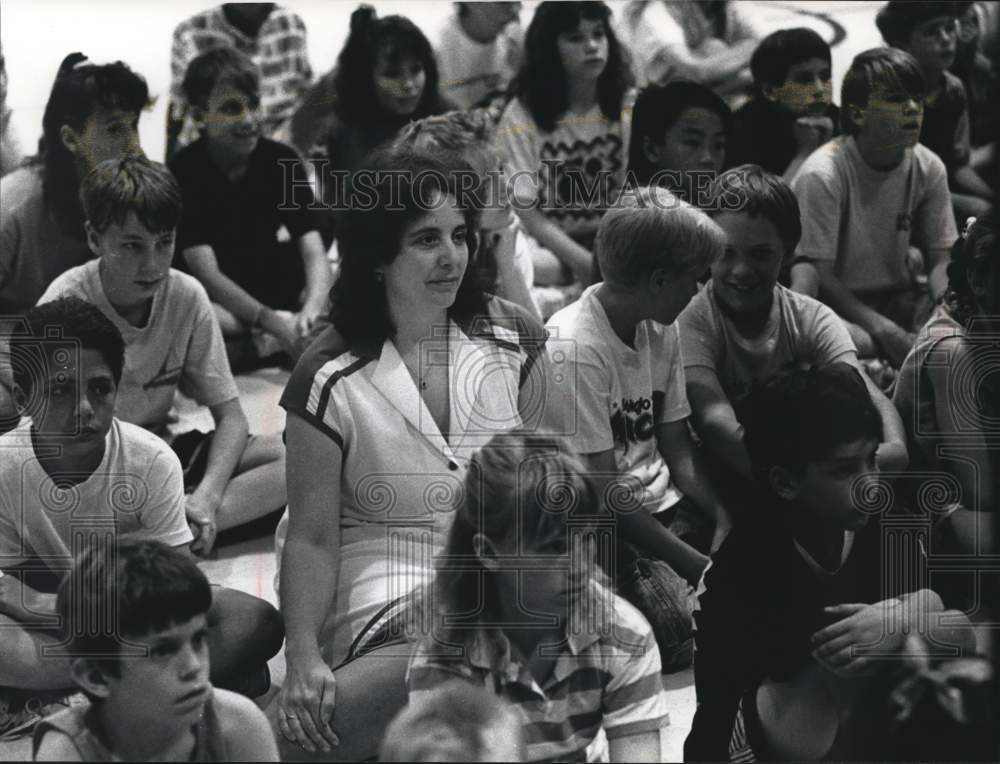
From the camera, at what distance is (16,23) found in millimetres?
2281

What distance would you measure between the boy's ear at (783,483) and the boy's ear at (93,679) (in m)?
0.84

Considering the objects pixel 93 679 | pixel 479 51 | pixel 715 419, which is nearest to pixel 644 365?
pixel 715 419

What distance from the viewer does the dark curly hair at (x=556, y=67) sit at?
2783 mm

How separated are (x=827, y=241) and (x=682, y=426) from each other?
1.61 ft

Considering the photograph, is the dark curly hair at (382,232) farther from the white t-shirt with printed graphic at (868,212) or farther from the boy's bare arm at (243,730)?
the white t-shirt with printed graphic at (868,212)

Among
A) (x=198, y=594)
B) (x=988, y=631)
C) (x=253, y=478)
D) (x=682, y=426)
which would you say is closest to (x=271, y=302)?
(x=253, y=478)

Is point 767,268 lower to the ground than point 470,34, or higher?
lower

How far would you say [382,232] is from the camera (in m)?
1.96

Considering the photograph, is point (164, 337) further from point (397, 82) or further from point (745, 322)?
point (745, 322)

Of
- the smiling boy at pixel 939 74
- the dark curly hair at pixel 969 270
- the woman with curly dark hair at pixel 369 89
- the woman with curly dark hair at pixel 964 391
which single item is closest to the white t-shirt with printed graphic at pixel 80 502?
the woman with curly dark hair at pixel 369 89

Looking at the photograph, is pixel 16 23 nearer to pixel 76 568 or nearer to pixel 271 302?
pixel 271 302

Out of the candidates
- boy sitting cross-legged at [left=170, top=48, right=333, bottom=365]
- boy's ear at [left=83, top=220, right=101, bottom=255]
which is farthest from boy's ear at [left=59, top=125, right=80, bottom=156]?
boy's ear at [left=83, top=220, right=101, bottom=255]

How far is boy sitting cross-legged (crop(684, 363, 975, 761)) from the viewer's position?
188 centimetres

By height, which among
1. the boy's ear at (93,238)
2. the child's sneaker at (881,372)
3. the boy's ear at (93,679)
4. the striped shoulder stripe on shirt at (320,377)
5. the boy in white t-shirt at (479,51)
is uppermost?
the boy in white t-shirt at (479,51)
